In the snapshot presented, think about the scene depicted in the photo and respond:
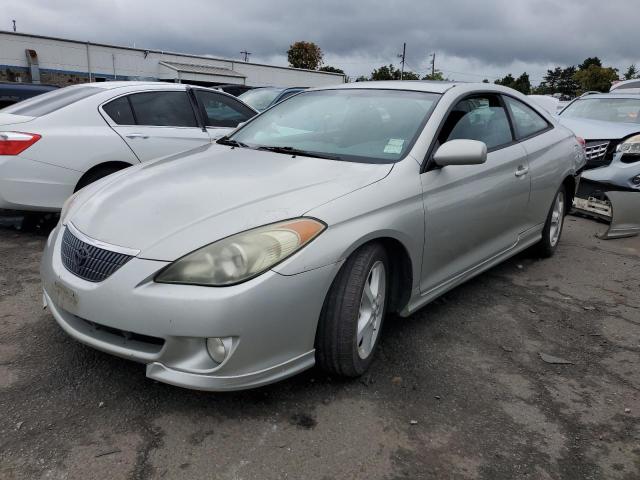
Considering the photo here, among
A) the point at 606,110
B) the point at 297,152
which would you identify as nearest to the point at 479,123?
the point at 297,152

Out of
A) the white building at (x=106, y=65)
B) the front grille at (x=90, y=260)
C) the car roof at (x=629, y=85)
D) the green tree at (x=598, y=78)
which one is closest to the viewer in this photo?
the front grille at (x=90, y=260)

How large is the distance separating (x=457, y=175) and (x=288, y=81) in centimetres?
4677

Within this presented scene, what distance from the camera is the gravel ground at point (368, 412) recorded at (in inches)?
85.7

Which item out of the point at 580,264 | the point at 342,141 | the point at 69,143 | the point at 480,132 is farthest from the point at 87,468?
the point at 580,264

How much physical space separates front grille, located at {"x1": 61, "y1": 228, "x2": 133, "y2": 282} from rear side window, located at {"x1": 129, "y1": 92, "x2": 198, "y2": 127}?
3.01 m

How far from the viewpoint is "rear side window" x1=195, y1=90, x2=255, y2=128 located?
19.4ft

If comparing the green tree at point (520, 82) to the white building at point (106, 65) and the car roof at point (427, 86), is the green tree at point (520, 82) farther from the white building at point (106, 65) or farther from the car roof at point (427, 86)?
the car roof at point (427, 86)

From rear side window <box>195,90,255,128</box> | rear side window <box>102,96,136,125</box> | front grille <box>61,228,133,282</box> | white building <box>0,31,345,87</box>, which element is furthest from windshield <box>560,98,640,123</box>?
white building <box>0,31,345,87</box>

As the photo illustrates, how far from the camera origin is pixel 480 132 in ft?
12.4

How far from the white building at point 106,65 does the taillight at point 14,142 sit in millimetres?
33122

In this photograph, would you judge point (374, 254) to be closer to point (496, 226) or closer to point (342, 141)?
point (342, 141)

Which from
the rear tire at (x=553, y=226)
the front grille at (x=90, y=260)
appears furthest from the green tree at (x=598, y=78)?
the front grille at (x=90, y=260)

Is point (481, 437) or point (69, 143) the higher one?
point (69, 143)

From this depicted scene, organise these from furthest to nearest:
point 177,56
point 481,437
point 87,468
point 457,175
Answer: point 177,56 < point 457,175 < point 481,437 < point 87,468
